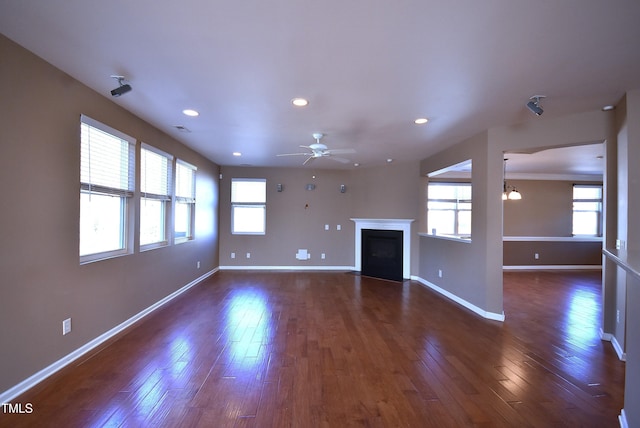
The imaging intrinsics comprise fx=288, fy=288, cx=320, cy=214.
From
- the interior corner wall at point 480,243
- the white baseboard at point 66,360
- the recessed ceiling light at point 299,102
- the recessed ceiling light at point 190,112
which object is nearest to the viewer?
the white baseboard at point 66,360

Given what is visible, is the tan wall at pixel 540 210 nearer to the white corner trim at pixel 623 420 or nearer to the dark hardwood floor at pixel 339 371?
the dark hardwood floor at pixel 339 371

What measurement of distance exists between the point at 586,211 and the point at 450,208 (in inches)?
148

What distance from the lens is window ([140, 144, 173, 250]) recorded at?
150 inches

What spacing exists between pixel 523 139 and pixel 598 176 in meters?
6.21

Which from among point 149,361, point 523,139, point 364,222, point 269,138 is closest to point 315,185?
point 364,222

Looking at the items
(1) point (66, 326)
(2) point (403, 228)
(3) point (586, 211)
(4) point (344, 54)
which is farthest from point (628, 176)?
(3) point (586, 211)

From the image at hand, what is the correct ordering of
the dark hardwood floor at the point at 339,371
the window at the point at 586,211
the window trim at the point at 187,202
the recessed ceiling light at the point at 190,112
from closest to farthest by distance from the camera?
the dark hardwood floor at the point at 339,371 < the recessed ceiling light at the point at 190,112 < the window trim at the point at 187,202 < the window at the point at 586,211

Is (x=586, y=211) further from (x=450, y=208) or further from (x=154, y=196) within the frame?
(x=154, y=196)

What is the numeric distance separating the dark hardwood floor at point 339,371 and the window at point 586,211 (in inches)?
176

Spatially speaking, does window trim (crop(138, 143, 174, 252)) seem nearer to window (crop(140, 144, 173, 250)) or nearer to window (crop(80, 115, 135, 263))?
window (crop(140, 144, 173, 250))

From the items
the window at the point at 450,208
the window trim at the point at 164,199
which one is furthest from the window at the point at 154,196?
the window at the point at 450,208

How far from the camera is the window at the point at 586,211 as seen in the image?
7664mm

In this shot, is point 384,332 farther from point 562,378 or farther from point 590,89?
point 590,89

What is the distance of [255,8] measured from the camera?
5.51 ft
